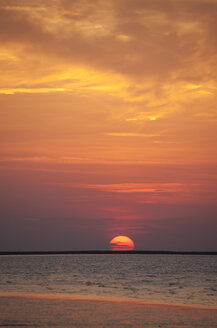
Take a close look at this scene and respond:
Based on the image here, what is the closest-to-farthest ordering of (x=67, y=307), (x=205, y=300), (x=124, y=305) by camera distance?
1. (x=67, y=307)
2. (x=124, y=305)
3. (x=205, y=300)

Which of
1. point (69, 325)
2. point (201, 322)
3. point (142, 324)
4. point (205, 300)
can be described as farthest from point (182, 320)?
point (205, 300)

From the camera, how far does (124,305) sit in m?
35.6

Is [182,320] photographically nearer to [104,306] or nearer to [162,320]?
[162,320]

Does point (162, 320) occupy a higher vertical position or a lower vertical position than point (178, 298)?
lower

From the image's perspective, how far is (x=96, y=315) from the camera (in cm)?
2858

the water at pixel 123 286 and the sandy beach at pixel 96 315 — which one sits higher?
the water at pixel 123 286

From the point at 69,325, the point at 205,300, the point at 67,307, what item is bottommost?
the point at 69,325

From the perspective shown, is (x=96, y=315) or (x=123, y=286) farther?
(x=123, y=286)

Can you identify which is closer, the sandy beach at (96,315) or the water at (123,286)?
the sandy beach at (96,315)

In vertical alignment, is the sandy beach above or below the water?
below

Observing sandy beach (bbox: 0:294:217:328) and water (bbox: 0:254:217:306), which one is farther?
water (bbox: 0:254:217:306)

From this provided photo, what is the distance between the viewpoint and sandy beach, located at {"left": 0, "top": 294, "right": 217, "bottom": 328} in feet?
82.4

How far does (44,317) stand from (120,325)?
4945mm

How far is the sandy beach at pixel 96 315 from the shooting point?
25.1 metres
